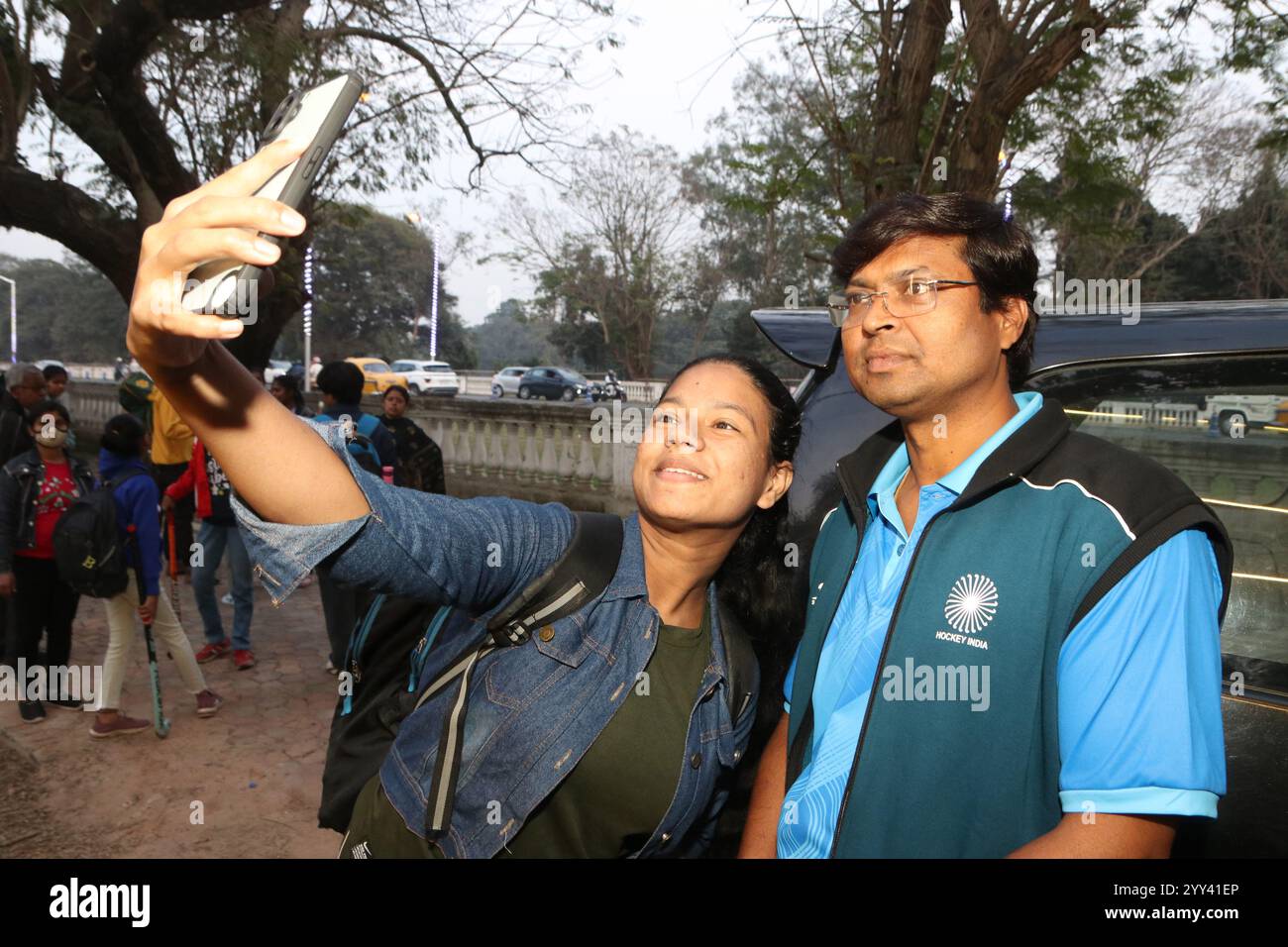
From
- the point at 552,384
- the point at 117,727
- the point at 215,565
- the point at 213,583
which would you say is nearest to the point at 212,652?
the point at 213,583

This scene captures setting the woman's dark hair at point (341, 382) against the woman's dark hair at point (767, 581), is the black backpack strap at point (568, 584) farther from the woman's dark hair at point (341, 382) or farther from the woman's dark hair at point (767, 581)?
the woman's dark hair at point (341, 382)

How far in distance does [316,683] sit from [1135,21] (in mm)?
6598

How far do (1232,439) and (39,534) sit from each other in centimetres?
537

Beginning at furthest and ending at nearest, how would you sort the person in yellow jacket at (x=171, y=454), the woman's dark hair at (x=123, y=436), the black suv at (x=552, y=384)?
the black suv at (x=552, y=384), the person in yellow jacket at (x=171, y=454), the woman's dark hair at (x=123, y=436)

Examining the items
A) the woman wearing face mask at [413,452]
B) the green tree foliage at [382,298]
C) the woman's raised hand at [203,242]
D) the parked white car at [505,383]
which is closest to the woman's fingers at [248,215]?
the woman's raised hand at [203,242]

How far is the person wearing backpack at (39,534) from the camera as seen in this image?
Answer: 4.64 meters

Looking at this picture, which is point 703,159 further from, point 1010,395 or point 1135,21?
point 1010,395

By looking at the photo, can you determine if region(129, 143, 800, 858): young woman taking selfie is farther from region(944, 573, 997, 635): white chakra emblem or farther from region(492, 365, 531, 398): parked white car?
region(492, 365, 531, 398): parked white car

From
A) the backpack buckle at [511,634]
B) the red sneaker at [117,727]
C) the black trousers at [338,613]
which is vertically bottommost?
the red sneaker at [117,727]

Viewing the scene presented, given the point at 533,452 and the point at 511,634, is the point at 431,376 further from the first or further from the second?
the point at 511,634

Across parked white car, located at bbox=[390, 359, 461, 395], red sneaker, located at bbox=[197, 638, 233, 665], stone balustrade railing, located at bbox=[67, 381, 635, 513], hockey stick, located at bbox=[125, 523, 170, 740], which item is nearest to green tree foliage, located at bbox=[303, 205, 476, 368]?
parked white car, located at bbox=[390, 359, 461, 395]

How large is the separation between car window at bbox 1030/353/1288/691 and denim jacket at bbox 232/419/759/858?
1.08 m

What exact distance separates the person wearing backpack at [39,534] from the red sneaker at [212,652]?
921mm

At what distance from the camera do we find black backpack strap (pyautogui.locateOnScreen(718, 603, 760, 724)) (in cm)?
171
